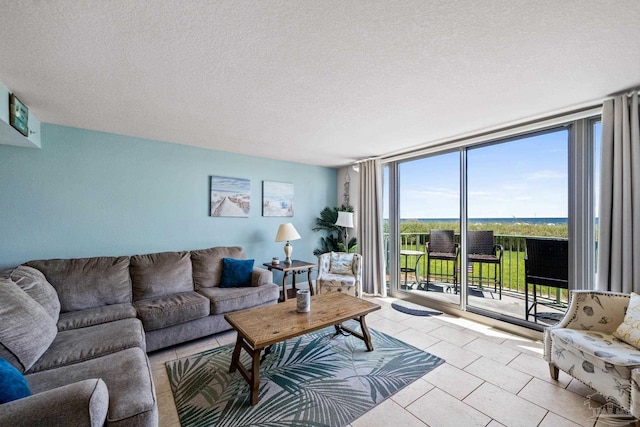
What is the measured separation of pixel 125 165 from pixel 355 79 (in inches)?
117

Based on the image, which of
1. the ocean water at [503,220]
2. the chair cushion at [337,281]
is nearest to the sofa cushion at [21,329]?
the chair cushion at [337,281]

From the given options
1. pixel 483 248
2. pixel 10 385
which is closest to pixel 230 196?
pixel 10 385

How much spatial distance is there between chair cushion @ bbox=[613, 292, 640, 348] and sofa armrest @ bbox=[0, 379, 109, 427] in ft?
10.2

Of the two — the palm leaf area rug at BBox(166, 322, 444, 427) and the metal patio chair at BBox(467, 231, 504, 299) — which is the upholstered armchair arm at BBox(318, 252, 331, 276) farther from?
the metal patio chair at BBox(467, 231, 504, 299)

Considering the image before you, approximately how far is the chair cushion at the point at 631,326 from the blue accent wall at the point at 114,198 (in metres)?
3.93

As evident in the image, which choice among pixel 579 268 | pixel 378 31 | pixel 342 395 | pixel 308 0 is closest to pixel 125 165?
pixel 308 0

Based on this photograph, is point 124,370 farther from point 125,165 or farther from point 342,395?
point 125,165

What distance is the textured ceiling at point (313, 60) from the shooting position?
127 cm

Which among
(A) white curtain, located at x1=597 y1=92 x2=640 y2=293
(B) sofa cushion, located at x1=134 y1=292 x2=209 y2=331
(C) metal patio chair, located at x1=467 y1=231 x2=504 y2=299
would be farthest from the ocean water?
(B) sofa cushion, located at x1=134 y1=292 x2=209 y2=331

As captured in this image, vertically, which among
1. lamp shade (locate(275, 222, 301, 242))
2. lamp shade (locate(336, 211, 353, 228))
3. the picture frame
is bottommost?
lamp shade (locate(275, 222, 301, 242))

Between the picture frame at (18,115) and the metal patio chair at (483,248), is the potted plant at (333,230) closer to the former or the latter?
the metal patio chair at (483,248)

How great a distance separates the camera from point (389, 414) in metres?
1.70

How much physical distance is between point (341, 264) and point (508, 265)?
2.76 metres

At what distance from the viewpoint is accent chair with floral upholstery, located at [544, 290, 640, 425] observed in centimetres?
154
